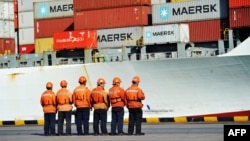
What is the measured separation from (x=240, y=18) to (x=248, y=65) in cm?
280

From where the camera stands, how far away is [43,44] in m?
Answer: 45.1

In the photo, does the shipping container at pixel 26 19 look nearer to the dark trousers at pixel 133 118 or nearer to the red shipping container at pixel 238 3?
the red shipping container at pixel 238 3

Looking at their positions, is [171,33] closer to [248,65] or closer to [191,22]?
[191,22]

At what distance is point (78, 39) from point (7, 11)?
9946 mm

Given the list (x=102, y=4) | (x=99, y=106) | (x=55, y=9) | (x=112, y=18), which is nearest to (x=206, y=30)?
(x=112, y=18)

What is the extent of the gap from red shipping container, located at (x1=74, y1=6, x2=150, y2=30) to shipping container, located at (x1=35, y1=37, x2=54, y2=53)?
3062 millimetres

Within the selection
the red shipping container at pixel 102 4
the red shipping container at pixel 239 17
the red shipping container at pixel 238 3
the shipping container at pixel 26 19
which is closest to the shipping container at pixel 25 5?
the shipping container at pixel 26 19

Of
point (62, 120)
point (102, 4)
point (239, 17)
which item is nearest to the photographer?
point (62, 120)

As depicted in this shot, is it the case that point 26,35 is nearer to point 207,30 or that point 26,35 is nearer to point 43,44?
point 43,44

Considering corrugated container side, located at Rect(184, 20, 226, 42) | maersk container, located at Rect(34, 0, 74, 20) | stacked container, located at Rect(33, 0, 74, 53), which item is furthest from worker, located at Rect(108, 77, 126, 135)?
maersk container, located at Rect(34, 0, 74, 20)

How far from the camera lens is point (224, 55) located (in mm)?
37875

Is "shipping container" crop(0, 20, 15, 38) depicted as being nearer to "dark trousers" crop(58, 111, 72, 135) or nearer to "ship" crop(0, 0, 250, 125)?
"ship" crop(0, 0, 250, 125)

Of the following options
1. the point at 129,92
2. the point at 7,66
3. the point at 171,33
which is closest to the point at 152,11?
the point at 171,33

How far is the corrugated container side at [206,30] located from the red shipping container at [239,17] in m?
1.40
